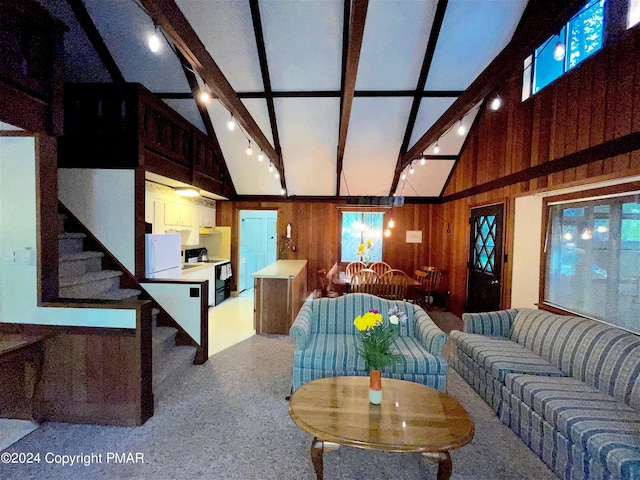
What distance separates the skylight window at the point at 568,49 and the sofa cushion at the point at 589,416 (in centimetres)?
302

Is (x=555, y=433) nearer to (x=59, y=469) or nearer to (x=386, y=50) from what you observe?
(x=59, y=469)

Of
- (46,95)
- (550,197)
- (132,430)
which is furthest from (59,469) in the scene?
(550,197)

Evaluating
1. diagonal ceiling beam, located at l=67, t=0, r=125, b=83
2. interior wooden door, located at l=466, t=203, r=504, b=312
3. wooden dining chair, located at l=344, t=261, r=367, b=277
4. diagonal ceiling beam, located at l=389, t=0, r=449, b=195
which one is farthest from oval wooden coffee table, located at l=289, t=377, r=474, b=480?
diagonal ceiling beam, located at l=67, t=0, r=125, b=83

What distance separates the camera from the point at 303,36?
155 inches

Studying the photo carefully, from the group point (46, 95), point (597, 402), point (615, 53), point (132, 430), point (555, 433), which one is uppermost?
point (615, 53)

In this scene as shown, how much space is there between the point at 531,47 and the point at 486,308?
11.8 feet

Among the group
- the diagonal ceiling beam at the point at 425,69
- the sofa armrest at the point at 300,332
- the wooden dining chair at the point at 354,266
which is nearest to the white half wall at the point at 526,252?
the diagonal ceiling beam at the point at 425,69

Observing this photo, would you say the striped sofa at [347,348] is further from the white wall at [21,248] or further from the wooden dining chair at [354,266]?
the wooden dining chair at [354,266]

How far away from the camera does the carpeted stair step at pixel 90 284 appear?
9.79 ft

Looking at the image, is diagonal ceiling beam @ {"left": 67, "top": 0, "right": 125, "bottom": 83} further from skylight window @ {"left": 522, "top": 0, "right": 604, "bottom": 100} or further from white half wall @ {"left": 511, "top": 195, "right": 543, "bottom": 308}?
white half wall @ {"left": 511, "top": 195, "right": 543, "bottom": 308}

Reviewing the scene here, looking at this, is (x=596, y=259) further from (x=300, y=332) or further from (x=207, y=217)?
(x=207, y=217)

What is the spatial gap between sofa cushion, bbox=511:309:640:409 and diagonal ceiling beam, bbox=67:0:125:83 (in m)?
6.23

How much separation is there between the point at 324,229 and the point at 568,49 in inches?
200

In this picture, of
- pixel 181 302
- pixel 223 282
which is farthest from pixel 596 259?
pixel 223 282
